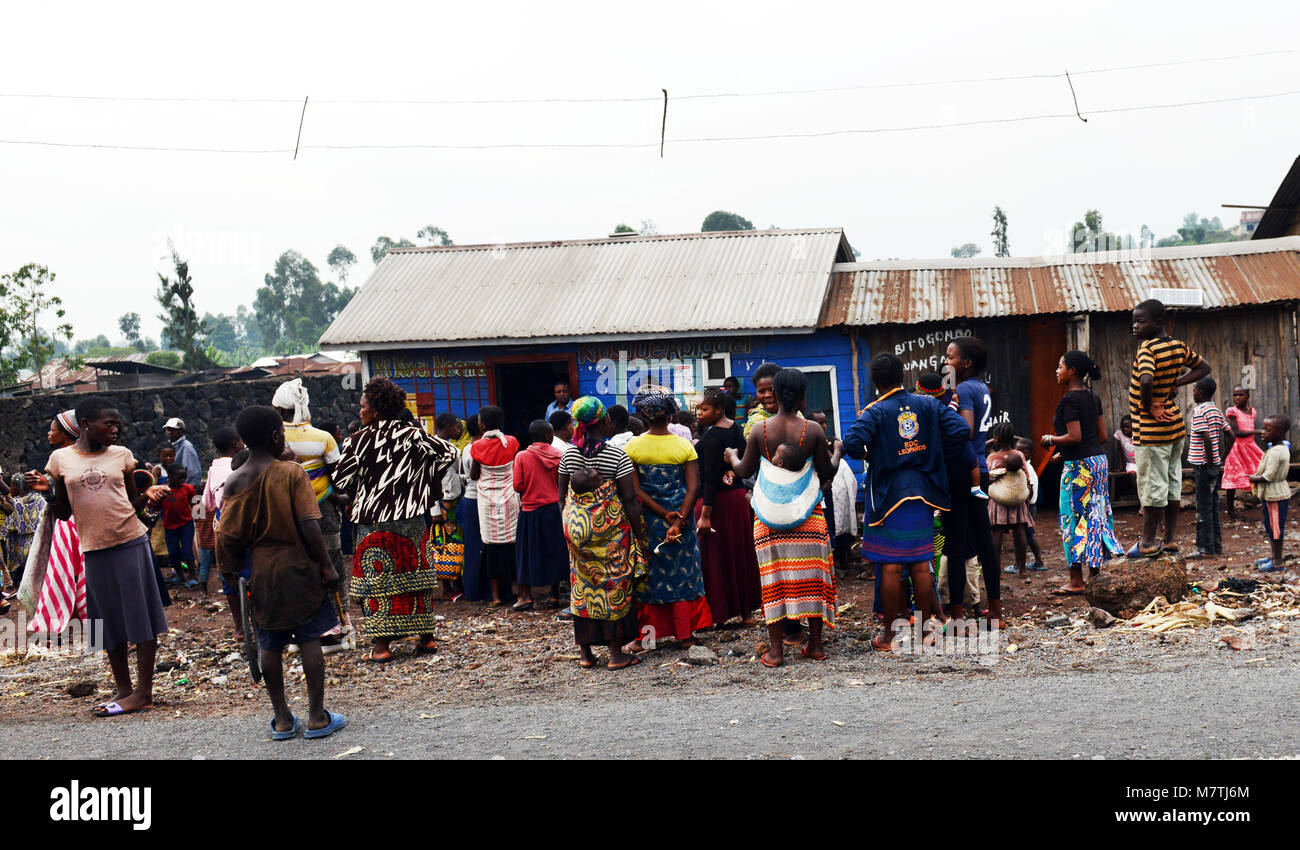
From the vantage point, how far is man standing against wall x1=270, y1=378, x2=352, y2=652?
7.48m

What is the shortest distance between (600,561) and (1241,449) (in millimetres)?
7582

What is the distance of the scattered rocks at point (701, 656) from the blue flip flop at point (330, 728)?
214 centimetres

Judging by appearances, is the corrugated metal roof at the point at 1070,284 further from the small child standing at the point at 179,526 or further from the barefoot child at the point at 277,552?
the barefoot child at the point at 277,552

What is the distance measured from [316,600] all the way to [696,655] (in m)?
2.47

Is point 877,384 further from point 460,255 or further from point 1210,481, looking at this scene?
point 460,255

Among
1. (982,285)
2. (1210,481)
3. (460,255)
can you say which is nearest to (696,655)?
(1210,481)

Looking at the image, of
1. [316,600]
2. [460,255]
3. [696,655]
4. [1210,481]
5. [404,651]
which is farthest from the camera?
[460,255]

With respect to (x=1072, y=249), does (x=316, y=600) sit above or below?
below

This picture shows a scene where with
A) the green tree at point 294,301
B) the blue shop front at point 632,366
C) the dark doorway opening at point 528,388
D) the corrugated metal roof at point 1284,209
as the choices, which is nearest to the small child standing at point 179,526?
the blue shop front at point 632,366

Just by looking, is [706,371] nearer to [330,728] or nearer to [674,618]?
[674,618]

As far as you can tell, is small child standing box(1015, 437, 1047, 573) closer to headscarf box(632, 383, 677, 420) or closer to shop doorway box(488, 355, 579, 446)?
headscarf box(632, 383, 677, 420)

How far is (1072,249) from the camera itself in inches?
578

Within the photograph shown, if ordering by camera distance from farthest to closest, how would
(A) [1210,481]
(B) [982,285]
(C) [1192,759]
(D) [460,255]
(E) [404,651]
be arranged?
1. (D) [460,255]
2. (B) [982,285]
3. (A) [1210,481]
4. (E) [404,651]
5. (C) [1192,759]

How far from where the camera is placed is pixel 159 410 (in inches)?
711
